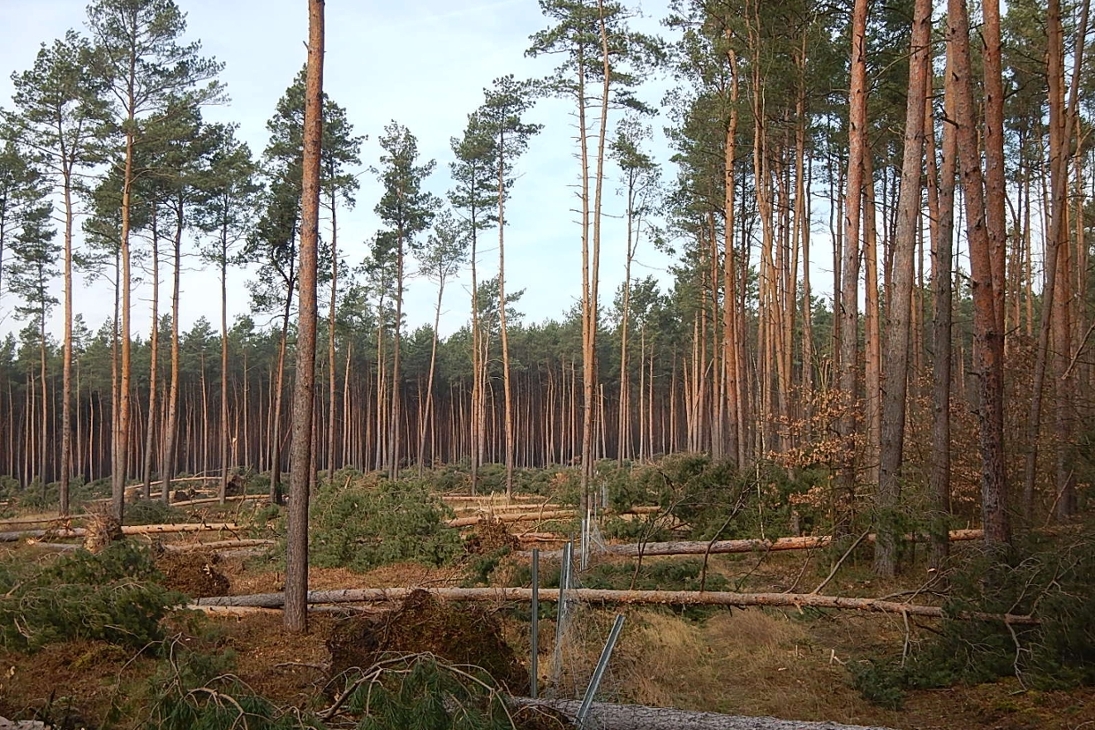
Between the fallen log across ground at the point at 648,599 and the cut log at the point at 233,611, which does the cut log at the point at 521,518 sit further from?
the cut log at the point at 233,611

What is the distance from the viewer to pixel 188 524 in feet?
66.4

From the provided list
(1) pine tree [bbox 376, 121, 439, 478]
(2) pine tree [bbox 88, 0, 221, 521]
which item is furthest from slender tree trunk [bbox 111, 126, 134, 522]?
(1) pine tree [bbox 376, 121, 439, 478]

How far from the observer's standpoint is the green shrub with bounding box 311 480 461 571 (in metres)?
14.8

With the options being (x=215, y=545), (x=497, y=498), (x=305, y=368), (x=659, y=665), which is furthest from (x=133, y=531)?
(x=659, y=665)

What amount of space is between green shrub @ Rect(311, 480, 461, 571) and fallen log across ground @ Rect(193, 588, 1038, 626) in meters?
3.23

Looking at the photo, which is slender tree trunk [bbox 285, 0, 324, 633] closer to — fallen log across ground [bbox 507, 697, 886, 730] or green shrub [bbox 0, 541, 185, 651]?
green shrub [bbox 0, 541, 185, 651]

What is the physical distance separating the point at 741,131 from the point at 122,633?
18.5 metres

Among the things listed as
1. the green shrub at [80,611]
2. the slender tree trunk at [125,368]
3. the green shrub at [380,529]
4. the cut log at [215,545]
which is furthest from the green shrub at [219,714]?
the slender tree trunk at [125,368]

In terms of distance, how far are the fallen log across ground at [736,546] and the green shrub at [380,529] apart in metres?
1.69

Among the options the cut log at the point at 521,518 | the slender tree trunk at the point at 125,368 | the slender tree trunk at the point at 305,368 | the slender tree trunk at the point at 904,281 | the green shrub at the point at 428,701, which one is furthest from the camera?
the slender tree trunk at the point at 125,368

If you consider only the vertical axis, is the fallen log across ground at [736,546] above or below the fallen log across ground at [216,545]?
above

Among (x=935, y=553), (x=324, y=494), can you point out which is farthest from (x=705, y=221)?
(x=935, y=553)

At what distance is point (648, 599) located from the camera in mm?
9812

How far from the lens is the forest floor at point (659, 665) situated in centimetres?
673
